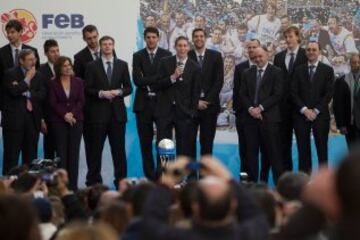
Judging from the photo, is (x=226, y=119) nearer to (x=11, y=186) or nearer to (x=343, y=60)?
(x=343, y=60)

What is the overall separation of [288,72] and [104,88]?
7.95ft

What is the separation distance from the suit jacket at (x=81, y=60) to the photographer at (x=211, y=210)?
333 inches

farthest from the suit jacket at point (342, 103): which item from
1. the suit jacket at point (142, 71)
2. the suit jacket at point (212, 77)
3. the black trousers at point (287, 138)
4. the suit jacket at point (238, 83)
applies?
the suit jacket at point (142, 71)

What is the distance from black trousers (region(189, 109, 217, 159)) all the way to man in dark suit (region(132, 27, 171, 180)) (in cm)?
56

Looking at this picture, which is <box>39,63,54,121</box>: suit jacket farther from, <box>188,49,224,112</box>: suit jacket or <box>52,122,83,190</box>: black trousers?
<box>188,49,224,112</box>: suit jacket

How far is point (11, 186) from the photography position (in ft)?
23.3

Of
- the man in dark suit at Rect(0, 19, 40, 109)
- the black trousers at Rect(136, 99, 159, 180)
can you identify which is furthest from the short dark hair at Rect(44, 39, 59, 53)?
the black trousers at Rect(136, 99, 159, 180)

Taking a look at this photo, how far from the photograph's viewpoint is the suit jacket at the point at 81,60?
12453 millimetres

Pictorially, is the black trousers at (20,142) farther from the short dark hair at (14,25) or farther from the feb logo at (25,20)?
the feb logo at (25,20)

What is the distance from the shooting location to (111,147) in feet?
40.5

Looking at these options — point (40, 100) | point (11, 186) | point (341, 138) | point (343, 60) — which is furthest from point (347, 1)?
point (11, 186)

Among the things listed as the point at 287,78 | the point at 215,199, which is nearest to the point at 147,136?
the point at 287,78

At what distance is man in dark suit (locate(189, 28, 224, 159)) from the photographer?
12328mm

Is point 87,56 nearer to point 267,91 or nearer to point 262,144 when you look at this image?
point 267,91
